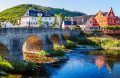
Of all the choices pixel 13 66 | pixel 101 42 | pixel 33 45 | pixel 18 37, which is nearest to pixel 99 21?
pixel 101 42

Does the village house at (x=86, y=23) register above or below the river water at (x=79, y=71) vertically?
above

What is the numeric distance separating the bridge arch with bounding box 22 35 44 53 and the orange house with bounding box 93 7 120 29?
39498 mm

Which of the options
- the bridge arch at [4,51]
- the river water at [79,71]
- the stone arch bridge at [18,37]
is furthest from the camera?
the bridge arch at [4,51]

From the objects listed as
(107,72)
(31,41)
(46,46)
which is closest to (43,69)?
(107,72)

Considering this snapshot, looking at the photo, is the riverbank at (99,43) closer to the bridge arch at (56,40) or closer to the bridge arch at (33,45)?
the bridge arch at (56,40)

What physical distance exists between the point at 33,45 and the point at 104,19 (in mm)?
40129

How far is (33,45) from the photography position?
137 ft

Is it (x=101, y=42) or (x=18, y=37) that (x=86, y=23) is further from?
(x=18, y=37)

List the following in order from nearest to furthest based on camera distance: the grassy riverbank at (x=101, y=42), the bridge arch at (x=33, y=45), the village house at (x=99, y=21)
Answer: the bridge arch at (x=33, y=45) < the grassy riverbank at (x=101, y=42) < the village house at (x=99, y=21)

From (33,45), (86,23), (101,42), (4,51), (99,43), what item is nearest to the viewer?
(4,51)

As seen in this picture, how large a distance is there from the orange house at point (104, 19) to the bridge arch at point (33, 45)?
130 ft

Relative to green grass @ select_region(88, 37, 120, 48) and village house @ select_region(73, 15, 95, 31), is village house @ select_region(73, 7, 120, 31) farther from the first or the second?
green grass @ select_region(88, 37, 120, 48)

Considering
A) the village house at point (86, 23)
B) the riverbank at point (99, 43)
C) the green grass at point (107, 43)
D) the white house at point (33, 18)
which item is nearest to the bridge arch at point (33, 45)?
the riverbank at point (99, 43)

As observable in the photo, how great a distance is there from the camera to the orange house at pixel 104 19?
70.3 m
